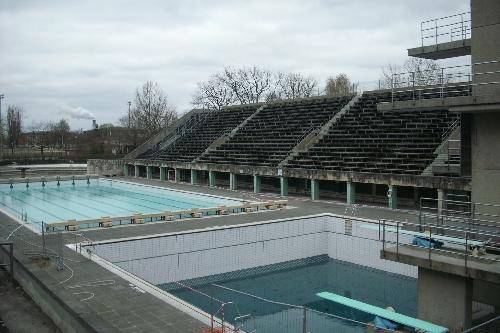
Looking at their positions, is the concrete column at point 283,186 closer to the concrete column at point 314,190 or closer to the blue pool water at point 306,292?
the concrete column at point 314,190

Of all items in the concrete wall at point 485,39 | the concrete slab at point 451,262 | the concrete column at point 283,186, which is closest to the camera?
the concrete slab at point 451,262

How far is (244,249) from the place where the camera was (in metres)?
14.6

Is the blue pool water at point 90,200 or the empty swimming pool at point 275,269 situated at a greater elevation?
the blue pool water at point 90,200

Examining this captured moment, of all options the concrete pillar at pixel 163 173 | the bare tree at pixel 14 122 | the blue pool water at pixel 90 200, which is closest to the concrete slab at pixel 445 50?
the blue pool water at pixel 90 200

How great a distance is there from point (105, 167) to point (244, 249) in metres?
24.0

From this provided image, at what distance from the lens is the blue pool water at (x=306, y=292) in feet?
34.5

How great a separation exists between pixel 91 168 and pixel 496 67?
104 ft

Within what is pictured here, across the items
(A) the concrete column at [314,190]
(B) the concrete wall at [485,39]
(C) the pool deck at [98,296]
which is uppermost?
(B) the concrete wall at [485,39]

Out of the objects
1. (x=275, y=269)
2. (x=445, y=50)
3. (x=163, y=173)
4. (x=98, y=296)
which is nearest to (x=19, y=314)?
(x=98, y=296)

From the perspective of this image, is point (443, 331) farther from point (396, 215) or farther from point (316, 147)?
point (316, 147)

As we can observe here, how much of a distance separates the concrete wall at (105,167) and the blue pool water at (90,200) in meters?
4.10

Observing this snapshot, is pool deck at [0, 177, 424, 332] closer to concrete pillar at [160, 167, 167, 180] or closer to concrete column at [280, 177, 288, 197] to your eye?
concrete column at [280, 177, 288, 197]

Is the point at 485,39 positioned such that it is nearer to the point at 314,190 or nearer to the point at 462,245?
the point at 462,245

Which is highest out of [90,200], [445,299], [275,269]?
[445,299]
